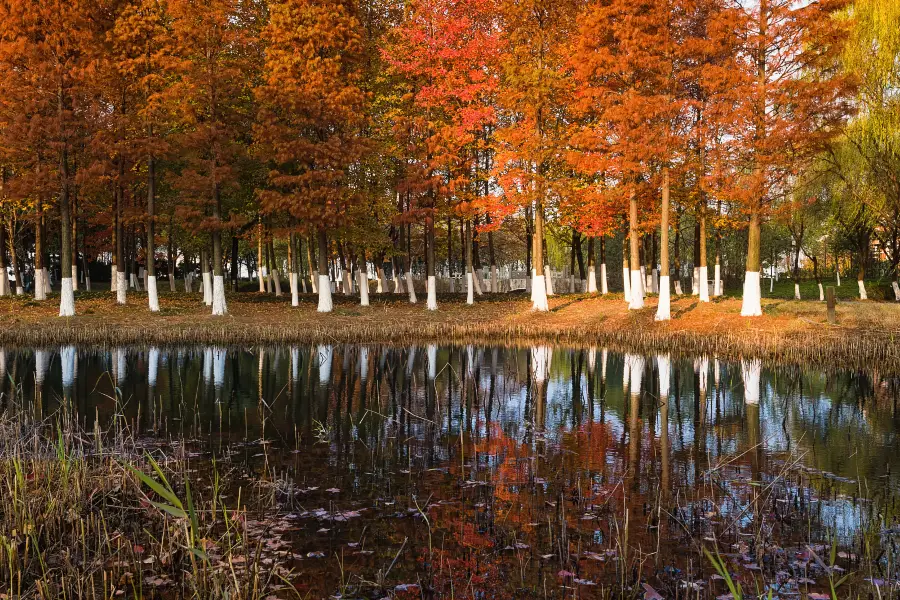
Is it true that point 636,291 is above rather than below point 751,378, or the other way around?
above

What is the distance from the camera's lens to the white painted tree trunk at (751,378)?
16406 millimetres

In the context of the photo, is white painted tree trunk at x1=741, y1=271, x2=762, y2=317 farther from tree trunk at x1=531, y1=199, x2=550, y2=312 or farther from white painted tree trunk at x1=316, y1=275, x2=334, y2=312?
white painted tree trunk at x1=316, y1=275, x2=334, y2=312

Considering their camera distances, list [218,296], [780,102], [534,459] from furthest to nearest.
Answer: [218,296], [780,102], [534,459]

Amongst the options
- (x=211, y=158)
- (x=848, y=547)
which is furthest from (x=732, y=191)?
(x=211, y=158)

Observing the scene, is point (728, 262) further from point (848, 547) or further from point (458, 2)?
point (848, 547)

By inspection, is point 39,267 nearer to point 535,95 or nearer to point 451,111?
point 451,111

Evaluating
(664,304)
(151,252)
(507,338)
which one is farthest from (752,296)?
(151,252)

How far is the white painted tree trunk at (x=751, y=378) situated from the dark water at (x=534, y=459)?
10cm

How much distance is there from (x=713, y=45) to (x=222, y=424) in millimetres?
23547

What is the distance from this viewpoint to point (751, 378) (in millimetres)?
18984

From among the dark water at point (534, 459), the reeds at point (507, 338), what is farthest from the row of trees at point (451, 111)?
the dark water at point (534, 459)

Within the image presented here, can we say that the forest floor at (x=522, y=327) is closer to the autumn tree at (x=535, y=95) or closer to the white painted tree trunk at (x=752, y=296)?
the white painted tree trunk at (x=752, y=296)

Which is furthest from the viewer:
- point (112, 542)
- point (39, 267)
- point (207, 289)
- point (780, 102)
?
point (39, 267)

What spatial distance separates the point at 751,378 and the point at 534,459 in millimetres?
10267
